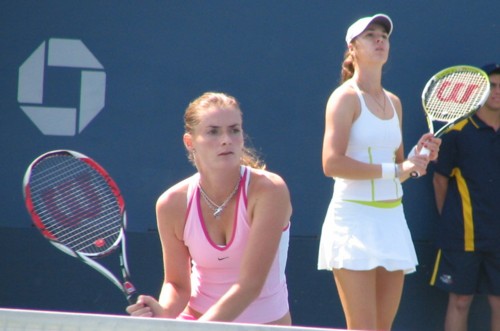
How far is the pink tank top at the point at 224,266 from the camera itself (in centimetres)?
316

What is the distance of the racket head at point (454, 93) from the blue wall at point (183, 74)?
30.5 inches

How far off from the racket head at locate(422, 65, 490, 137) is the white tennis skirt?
1.50 ft

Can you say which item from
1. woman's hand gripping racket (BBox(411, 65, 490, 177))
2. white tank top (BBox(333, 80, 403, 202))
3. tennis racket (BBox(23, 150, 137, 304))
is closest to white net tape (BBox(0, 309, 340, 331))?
tennis racket (BBox(23, 150, 137, 304))

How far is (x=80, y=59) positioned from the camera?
5.12 m

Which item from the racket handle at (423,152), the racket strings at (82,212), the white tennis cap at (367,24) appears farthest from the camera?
the white tennis cap at (367,24)

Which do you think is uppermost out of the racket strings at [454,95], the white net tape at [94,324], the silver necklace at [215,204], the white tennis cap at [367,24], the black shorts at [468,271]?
the white tennis cap at [367,24]

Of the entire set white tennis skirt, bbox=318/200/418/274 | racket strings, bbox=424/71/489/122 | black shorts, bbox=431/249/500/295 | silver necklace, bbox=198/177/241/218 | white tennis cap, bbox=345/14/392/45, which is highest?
white tennis cap, bbox=345/14/392/45

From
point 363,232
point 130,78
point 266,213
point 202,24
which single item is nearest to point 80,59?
point 130,78

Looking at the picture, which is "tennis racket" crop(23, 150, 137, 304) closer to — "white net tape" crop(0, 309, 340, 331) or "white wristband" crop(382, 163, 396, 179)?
"white net tape" crop(0, 309, 340, 331)

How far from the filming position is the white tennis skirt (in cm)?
395

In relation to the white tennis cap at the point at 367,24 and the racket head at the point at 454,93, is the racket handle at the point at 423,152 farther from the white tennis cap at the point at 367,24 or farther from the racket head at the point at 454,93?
the white tennis cap at the point at 367,24

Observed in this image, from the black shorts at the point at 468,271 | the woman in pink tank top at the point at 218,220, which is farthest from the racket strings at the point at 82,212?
the black shorts at the point at 468,271

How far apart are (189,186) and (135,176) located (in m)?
1.92

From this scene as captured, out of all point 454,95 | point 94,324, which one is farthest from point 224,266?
point 454,95
